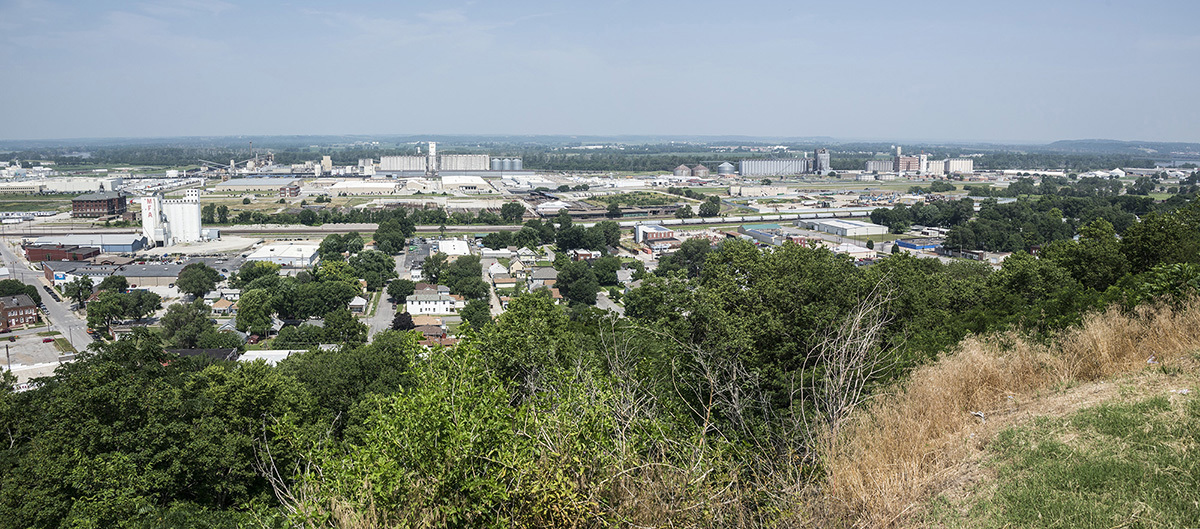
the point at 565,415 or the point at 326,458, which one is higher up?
the point at 565,415

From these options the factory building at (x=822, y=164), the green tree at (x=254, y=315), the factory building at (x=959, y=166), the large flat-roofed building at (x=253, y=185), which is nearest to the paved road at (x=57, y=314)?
the green tree at (x=254, y=315)

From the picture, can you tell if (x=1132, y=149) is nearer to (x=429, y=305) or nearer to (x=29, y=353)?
(x=429, y=305)

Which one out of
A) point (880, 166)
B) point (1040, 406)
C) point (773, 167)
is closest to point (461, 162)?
point (773, 167)

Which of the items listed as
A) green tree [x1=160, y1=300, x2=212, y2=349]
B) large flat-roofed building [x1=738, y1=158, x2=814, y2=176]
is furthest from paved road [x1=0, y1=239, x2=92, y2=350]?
large flat-roofed building [x1=738, y1=158, x2=814, y2=176]

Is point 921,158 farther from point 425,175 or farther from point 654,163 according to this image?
point 425,175

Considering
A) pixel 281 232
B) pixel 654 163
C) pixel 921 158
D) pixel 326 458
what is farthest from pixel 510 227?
pixel 921 158
